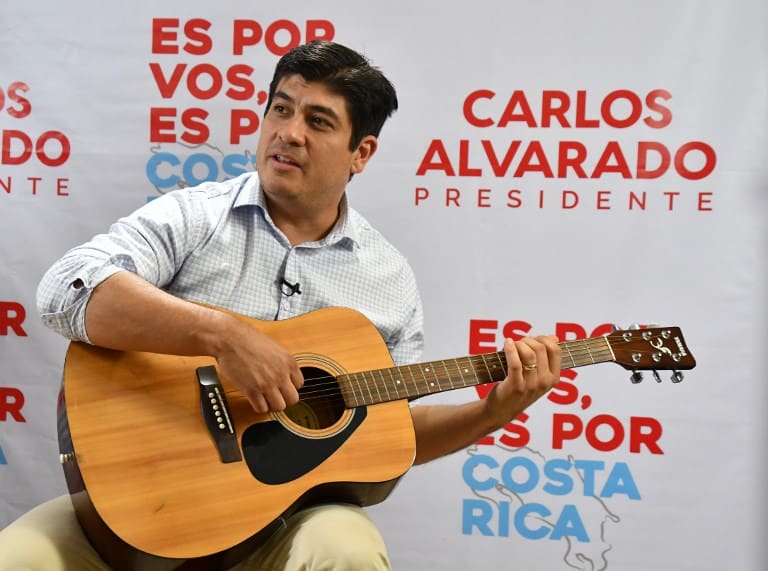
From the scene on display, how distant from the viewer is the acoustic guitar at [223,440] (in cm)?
132

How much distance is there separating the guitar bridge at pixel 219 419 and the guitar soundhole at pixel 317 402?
16cm

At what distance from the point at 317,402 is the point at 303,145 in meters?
0.60

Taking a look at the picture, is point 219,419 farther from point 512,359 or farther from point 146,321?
point 512,359

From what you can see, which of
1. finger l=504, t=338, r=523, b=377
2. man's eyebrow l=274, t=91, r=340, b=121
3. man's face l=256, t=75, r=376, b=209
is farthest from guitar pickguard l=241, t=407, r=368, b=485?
man's eyebrow l=274, t=91, r=340, b=121


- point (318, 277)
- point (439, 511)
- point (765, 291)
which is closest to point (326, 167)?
point (318, 277)

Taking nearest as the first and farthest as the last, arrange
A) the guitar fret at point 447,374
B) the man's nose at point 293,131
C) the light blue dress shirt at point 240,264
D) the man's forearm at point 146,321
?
the man's forearm at point 146,321 → the light blue dress shirt at point 240,264 → the guitar fret at point 447,374 → the man's nose at point 293,131

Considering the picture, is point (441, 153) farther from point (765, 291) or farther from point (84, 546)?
point (84, 546)

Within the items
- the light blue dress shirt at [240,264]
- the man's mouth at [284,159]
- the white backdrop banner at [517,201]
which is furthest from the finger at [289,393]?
the white backdrop banner at [517,201]

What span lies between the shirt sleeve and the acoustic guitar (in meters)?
0.08

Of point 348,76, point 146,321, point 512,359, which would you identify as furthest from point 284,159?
point 512,359

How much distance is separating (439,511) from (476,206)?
0.86 m

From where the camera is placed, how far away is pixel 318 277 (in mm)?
1804

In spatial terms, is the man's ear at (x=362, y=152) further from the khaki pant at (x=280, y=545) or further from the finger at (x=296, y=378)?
the khaki pant at (x=280, y=545)

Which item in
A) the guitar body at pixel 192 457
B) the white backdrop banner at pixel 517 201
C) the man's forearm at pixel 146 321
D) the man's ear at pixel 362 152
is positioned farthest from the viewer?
the white backdrop banner at pixel 517 201
